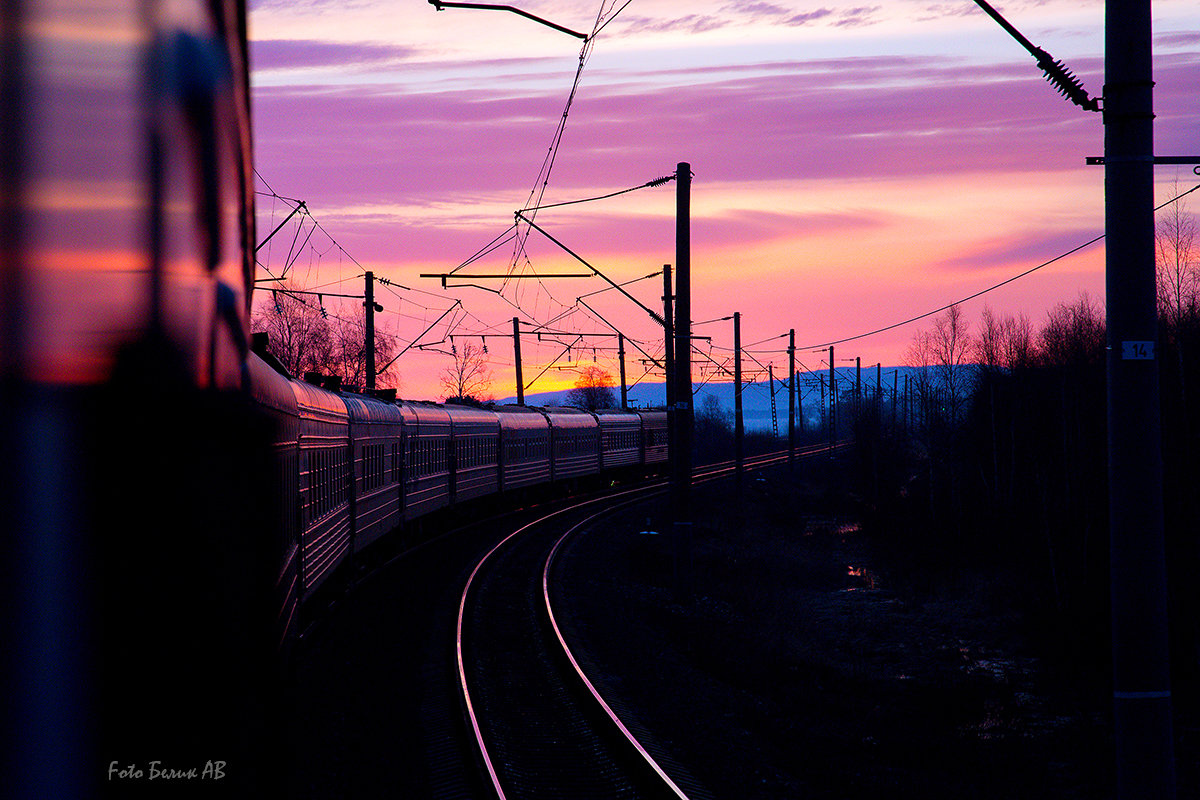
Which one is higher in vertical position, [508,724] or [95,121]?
[95,121]

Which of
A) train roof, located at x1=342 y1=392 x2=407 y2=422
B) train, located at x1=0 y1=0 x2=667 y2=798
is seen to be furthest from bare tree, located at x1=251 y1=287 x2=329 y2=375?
train, located at x1=0 y1=0 x2=667 y2=798

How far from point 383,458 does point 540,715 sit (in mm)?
9981

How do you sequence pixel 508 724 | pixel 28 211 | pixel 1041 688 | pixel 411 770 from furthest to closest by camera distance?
pixel 1041 688
pixel 508 724
pixel 411 770
pixel 28 211

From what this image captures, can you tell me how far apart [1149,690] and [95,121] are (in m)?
4.96

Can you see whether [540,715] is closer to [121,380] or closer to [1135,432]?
[1135,432]

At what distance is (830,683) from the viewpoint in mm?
14773

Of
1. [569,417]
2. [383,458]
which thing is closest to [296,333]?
[569,417]

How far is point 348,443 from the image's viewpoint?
15.8 metres

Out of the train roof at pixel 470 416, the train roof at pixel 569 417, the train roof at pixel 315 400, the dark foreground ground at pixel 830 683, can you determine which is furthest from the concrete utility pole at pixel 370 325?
the train roof at pixel 315 400

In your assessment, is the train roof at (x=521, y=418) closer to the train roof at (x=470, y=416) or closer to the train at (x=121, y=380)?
the train roof at (x=470, y=416)

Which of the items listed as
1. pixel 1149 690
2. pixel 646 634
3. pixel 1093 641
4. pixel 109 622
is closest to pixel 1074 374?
pixel 1093 641

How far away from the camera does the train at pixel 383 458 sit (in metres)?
8.81

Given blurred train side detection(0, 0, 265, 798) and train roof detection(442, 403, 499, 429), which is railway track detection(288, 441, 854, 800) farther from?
train roof detection(442, 403, 499, 429)

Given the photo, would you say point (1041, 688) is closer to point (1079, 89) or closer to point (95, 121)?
point (1079, 89)
